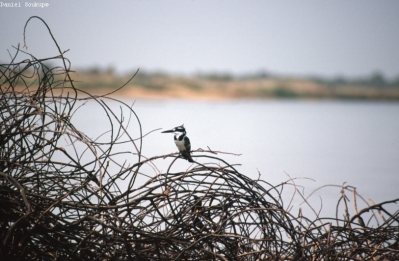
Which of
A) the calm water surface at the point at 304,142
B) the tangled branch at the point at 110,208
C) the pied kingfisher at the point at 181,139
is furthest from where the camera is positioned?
the calm water surface at the point at 304,142

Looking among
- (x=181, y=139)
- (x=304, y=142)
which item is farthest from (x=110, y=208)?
(x=304, y=142)

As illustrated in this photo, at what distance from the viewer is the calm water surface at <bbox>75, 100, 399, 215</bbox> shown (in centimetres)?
607

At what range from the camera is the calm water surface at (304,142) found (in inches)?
239

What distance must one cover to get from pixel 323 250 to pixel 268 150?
6118 mm

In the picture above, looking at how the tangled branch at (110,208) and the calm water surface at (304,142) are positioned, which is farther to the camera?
the calm water surface at (304,142)

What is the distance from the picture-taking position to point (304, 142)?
9.55m

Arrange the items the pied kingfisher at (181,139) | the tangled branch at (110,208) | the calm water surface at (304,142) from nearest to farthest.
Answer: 1. the tangled branch at (110,208)
2. the pied kingfisher at (181,139)
3. the calm water surface at (304,142)

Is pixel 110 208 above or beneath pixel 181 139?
beneath

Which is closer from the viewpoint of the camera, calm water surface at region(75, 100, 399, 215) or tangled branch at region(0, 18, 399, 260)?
tangled branch at region(0, 18, 399, 260)

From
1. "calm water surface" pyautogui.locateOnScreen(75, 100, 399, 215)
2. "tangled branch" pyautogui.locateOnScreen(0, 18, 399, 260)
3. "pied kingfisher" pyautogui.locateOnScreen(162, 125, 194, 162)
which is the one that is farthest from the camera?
"calm water surface" pyautogui.locateOnScreen(75, 100, 399, 215)

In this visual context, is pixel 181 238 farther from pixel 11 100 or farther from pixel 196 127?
pixel 196 127

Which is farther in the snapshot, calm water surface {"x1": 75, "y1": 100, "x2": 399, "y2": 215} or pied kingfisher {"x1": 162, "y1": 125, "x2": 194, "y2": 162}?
calm water surface {"x1": 75, "y1": 100, "x2": 399, "y2": 215}

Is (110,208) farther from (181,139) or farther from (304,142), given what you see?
(304,142)

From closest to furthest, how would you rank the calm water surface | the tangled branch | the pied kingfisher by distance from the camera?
the tangled branch, the pied kingfisher, the calm water surface
